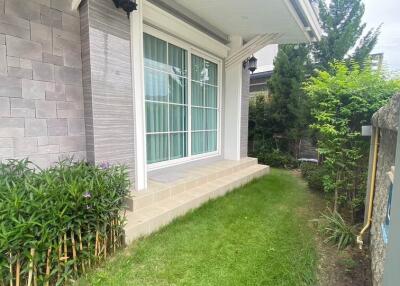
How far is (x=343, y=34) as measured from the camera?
7.08 metres

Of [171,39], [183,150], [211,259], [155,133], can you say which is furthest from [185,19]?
[211,259]

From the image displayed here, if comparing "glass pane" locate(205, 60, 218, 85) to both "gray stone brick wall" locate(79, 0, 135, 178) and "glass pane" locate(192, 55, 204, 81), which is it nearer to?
"glass pane" locate(192, 55, 204, 81)

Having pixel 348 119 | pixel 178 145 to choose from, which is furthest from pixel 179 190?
pixel 348 119

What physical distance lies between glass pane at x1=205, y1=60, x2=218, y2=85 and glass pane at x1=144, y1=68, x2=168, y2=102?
57.1 inches

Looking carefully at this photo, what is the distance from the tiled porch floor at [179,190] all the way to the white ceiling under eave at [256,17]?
2908mm

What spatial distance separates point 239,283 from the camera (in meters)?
2.17

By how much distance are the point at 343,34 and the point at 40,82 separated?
25.8 ft

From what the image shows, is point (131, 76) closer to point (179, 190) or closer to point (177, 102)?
point (177, 102)

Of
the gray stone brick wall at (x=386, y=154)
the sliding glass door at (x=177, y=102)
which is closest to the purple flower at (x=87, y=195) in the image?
the sliding glass door at (x=177, y=102)

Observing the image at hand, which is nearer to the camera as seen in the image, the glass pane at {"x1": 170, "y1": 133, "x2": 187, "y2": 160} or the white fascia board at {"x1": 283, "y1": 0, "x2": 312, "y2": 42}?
the white fascia board at {"x1": 283, "y1": 0, "x2": 312, "y2": 42}

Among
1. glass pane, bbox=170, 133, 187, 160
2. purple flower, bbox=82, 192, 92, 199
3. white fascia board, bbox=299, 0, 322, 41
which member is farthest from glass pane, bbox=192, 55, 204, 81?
purple flower, bbox=82, 192, 92, 199

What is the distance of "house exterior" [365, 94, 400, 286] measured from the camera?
56cm

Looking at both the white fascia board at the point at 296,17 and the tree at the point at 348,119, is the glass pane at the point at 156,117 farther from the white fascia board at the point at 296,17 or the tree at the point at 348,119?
the white fascia board at the point at 296,17

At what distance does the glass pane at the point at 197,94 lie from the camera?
5.11 meters
